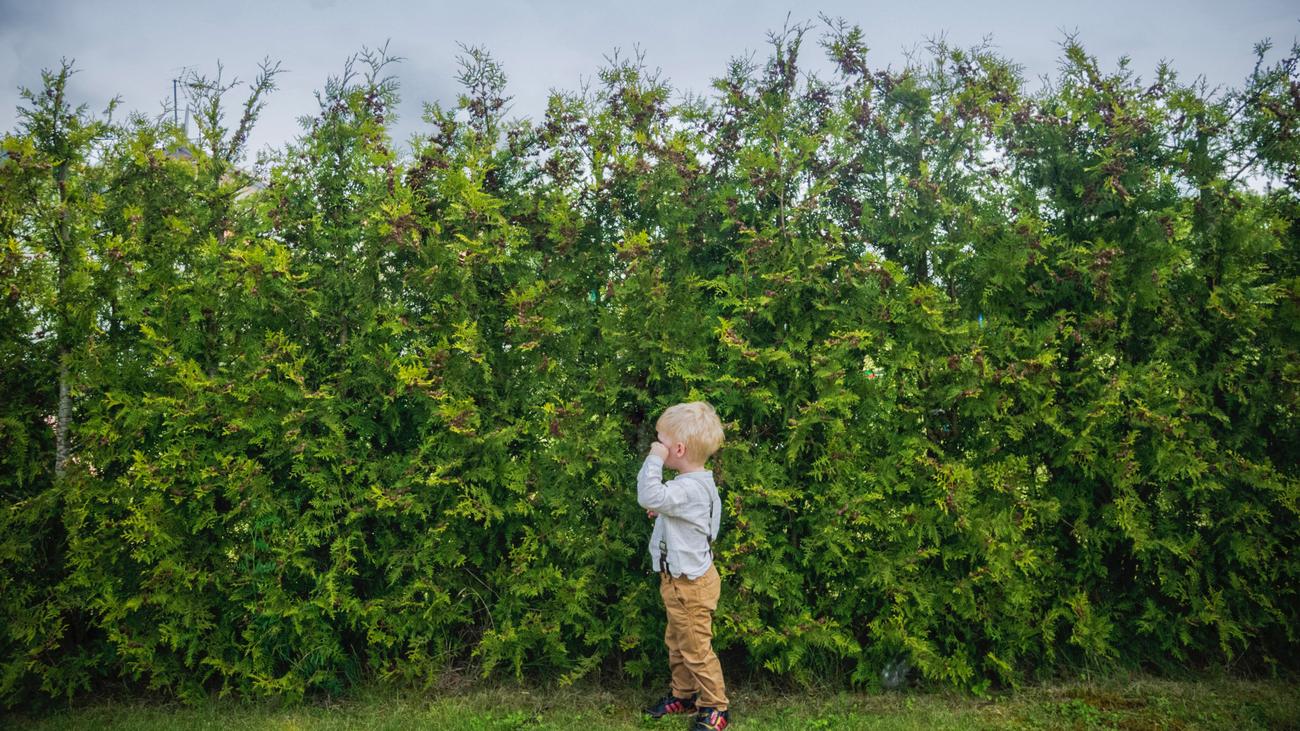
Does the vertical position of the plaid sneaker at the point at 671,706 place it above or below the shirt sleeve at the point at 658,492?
below

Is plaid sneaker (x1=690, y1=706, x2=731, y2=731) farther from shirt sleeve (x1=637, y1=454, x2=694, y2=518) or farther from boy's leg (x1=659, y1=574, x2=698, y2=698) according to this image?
shirt sleeve (x1=637, y1=454, x2=694, y2=518)

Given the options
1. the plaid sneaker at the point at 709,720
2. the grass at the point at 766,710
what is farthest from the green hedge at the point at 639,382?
the plaid sneaker at the point at 709,720

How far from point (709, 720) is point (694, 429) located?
5.12 feet

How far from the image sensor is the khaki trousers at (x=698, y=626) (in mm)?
4152

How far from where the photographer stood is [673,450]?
13.5ft

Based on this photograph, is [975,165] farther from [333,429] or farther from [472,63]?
[333,429]

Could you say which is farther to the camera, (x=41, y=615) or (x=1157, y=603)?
(x=1157, y=603)

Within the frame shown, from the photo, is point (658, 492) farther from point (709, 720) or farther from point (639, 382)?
point (709, 720)

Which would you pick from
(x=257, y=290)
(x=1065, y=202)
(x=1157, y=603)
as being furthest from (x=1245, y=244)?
(x=257, y=290)

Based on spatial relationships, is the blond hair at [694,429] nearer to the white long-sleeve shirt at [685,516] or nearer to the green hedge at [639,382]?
the white long-sleeve shirt at [685,516]

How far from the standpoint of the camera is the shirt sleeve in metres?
3.97

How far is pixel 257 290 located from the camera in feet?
14.8

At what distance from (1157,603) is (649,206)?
13.5ft

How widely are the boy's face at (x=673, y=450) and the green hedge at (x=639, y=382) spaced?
0.48 meters
